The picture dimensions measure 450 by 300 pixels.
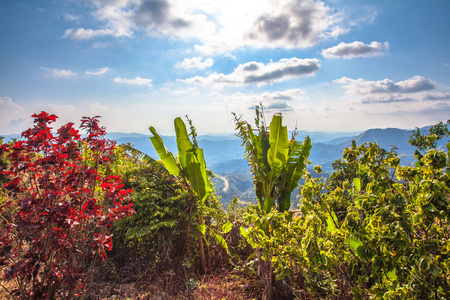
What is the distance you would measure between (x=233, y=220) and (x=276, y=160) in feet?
6.29

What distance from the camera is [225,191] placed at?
189 metres

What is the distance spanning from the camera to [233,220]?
517cm

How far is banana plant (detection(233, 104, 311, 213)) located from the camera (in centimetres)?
413

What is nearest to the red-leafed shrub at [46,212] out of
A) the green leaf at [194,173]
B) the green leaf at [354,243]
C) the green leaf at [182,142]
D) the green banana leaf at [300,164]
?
the green leaf at [194,173]

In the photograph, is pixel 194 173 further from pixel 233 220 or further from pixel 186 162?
pixel 233 220

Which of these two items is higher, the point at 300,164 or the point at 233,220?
the point at 300,164

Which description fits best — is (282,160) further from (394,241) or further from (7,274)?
(7,274)

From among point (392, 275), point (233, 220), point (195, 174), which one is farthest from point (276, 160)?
point (392, 275)

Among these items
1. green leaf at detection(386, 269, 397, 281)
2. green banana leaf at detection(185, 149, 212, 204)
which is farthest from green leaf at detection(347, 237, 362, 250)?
green banana leaf at detection(185, 149, 212, 204)

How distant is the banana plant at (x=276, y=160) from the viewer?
13.6 feet

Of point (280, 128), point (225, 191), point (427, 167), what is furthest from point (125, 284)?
point (225, 191)

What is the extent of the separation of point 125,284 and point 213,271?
166 centimetres

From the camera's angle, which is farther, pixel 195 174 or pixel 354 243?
pixel 195 174

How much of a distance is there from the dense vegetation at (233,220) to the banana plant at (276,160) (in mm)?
23
